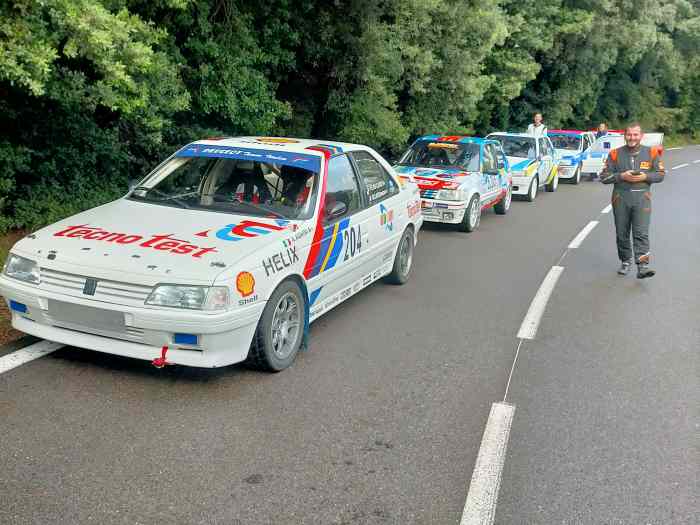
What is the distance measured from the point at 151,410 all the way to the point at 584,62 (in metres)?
32.7

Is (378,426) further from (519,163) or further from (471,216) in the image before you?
(519,163)

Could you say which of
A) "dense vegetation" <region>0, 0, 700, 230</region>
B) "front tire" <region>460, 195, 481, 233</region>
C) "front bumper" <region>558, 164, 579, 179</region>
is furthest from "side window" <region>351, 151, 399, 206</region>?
"front bumper" <region>558, 164, 579, 179</region>

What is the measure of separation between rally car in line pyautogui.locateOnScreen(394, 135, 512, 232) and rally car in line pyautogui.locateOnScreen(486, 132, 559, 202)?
11.0ft

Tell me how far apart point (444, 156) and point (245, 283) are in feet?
28.7

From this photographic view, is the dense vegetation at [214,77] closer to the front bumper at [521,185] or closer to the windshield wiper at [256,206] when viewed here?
the windshield wiper at [256,206]

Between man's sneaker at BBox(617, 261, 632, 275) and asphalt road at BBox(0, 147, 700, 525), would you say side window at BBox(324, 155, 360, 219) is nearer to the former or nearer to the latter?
asphalt road at BBox(0, 147, 700, 525)

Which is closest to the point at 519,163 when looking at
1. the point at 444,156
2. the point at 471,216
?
the point at 444,156

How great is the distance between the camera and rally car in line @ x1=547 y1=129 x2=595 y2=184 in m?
22.8

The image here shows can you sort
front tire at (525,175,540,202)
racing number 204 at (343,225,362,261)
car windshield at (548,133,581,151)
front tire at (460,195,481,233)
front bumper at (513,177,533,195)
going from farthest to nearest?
car windshield at (548,133,581,151) → front tire at (525,175,540,202) → front bumper at (513,177,533,195) → front tire at (460,195,481,233) → racing number 204 at (343,225,362,261)

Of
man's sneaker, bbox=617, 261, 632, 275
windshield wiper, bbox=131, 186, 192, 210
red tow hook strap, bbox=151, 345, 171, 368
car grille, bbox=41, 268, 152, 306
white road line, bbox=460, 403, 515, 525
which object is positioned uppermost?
windshield wiper, bbox=131, 186, 192, 210

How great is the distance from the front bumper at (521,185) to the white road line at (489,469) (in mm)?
13042

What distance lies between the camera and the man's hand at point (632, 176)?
9.40m

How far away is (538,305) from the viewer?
8.20 meters

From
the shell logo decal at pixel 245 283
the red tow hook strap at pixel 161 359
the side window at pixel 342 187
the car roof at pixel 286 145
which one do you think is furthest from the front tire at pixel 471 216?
the red tow hook strap at pixel 161 359
